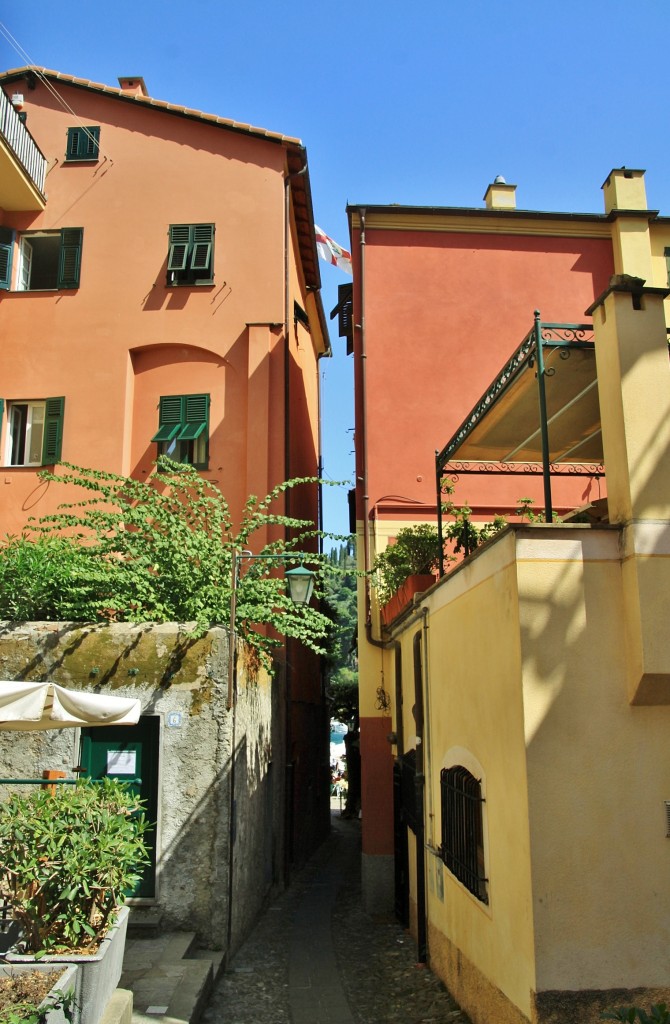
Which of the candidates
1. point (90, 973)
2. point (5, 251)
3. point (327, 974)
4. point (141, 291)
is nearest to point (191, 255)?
point (141, 291)

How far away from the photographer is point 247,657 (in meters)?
10.3

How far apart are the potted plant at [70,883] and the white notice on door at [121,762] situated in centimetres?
338

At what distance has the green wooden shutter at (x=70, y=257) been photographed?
1540 cm

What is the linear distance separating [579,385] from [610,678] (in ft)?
10.4

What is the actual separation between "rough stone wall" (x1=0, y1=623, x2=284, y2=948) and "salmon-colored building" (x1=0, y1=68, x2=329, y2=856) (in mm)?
5088

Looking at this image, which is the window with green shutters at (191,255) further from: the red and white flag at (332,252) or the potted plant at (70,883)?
the potted plant at (70,883)

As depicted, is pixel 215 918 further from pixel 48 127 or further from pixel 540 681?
pixel 48 127

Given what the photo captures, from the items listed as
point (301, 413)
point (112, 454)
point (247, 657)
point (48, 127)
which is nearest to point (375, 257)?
point (301, 413)

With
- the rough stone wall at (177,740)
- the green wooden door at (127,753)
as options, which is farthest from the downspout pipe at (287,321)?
the green wooden door at (127,753)

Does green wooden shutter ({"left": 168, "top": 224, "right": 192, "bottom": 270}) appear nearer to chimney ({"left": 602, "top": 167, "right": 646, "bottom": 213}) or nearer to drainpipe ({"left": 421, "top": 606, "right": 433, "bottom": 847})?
chimney ({"left": 602, "top": 167, "right": 646, "bottom": 213})

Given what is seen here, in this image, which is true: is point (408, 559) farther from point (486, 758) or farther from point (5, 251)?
point (5, 251)

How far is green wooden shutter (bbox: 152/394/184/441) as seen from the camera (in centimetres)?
1466

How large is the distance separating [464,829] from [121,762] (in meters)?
3.91

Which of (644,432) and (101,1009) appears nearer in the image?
(101,1009)
